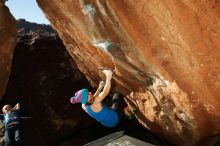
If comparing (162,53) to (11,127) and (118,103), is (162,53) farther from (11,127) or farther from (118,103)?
(11,127)

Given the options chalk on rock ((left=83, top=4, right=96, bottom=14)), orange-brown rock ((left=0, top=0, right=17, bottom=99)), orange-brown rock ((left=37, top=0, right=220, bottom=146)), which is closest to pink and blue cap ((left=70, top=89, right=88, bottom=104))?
orange-brown rock ((left=37, top=0, right=220, bottom=146))

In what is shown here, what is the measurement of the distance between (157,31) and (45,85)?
22.4ft

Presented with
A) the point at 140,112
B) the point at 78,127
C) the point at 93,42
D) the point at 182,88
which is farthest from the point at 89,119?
the point at 182,88

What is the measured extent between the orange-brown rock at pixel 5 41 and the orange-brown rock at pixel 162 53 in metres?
2.99

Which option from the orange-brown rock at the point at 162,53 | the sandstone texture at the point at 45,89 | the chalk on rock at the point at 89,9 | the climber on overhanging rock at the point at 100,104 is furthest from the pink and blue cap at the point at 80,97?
the sandstone texture at the point at 45,89

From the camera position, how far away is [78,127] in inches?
384

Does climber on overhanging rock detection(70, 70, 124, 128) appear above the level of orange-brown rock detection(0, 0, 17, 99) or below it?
below

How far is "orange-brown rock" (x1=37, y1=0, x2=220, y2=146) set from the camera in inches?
148

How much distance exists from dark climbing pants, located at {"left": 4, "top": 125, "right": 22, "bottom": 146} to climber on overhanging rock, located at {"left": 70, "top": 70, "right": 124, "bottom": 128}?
83.4 inches

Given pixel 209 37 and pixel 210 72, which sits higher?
pixel 209 37

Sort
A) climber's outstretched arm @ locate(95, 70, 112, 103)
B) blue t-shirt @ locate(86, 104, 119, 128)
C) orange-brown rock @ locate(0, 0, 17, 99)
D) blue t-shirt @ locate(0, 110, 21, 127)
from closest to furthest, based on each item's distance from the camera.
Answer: climber's outstretched arm @ locate(95, 70, 112, 103) < blue t-shirt @ locate(86, 104, 119, 128) < blue t-shirt @ locate(0, 110, 21, 127) < orange-brown rock @ locate(0, 0, 17, 99)

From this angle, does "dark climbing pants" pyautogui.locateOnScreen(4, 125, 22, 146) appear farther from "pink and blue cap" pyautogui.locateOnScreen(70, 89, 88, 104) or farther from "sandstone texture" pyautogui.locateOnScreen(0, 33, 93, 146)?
"pink and blue cap" pyautogui.locateOnScreen(70, 89, 88, 104)

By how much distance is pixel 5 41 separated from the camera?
9359mm

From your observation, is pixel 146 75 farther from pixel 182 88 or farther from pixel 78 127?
pixel 78 127
